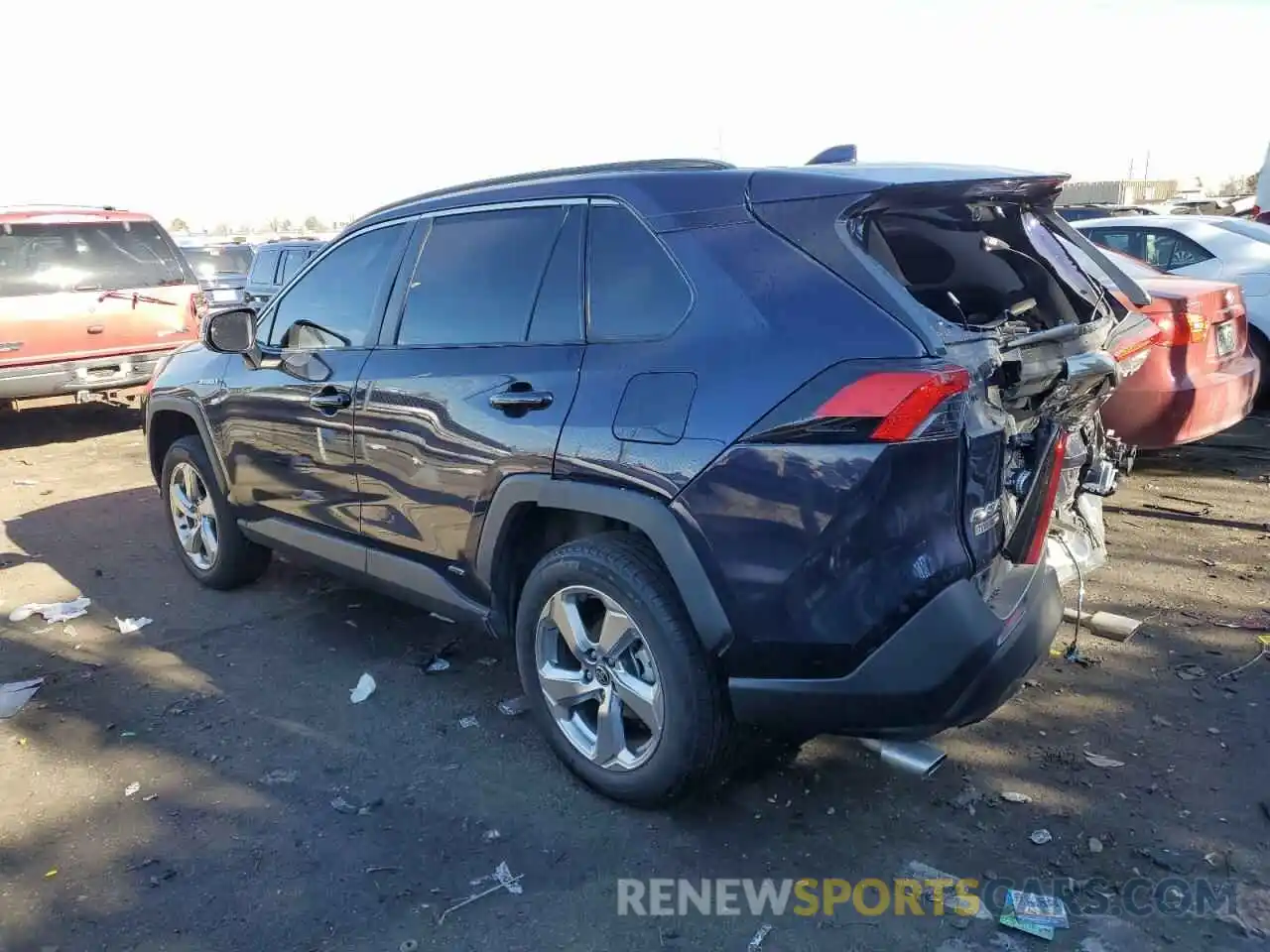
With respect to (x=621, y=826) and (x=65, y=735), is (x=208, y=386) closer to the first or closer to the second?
(x=65, y=735)

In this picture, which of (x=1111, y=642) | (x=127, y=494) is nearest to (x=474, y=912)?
(x=1111, y=642)

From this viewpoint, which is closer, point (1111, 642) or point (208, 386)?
point (1111, 642)

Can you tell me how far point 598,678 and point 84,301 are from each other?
25.7 feet

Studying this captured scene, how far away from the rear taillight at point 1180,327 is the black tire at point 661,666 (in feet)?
12.8

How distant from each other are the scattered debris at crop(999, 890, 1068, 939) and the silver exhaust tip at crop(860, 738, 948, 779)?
374 millimetres

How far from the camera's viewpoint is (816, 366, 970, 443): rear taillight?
2.41 meters

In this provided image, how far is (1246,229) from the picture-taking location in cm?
847

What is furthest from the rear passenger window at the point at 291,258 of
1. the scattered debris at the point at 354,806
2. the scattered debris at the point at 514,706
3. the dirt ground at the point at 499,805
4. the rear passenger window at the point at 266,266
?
the scattered debris at the point at 354,806

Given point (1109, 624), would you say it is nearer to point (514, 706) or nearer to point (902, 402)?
point (902, 402)

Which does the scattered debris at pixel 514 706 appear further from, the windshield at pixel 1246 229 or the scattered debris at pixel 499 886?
the windshield at pixel 1246 229

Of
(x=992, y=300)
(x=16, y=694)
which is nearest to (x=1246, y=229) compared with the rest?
(x=992, y=300)

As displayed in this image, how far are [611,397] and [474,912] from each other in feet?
4.79

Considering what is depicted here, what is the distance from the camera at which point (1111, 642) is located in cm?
410

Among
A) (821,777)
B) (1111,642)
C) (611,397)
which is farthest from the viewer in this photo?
(1111,642)
